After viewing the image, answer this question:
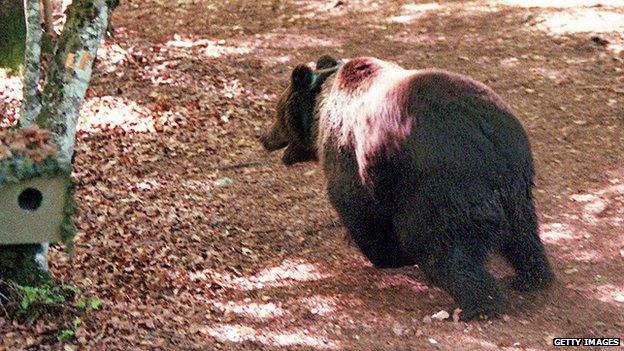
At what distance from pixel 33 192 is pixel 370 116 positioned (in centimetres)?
269

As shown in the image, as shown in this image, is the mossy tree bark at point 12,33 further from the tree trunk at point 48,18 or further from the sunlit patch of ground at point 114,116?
the sunlit patch of ground at point 114,116

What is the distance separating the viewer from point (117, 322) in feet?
18.6

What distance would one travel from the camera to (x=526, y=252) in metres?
6.52

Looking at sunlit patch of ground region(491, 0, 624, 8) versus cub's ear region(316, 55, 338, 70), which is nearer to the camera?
cub's ear region(316, 55, 338, 70)

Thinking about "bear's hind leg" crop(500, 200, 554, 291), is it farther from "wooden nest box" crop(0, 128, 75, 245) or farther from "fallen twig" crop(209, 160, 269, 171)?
"fallen twig" crop(209, 160, 269, 171)

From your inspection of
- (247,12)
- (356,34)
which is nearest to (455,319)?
(356,34)

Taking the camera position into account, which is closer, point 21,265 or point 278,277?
point 21,265

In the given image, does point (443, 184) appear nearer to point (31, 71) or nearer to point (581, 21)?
point (31, 71)

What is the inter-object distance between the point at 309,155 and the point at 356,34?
504 cm

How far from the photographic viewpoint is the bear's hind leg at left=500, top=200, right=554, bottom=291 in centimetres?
634

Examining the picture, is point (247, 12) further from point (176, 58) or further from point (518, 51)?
point (518, 51)

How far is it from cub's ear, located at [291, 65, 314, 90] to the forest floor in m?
1.26

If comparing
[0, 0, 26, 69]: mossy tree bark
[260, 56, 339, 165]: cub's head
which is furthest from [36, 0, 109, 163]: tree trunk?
[0, 0, 26, 69]: mossy tree bark

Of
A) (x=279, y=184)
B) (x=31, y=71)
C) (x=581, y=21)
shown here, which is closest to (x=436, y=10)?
(x=581, y=21)
